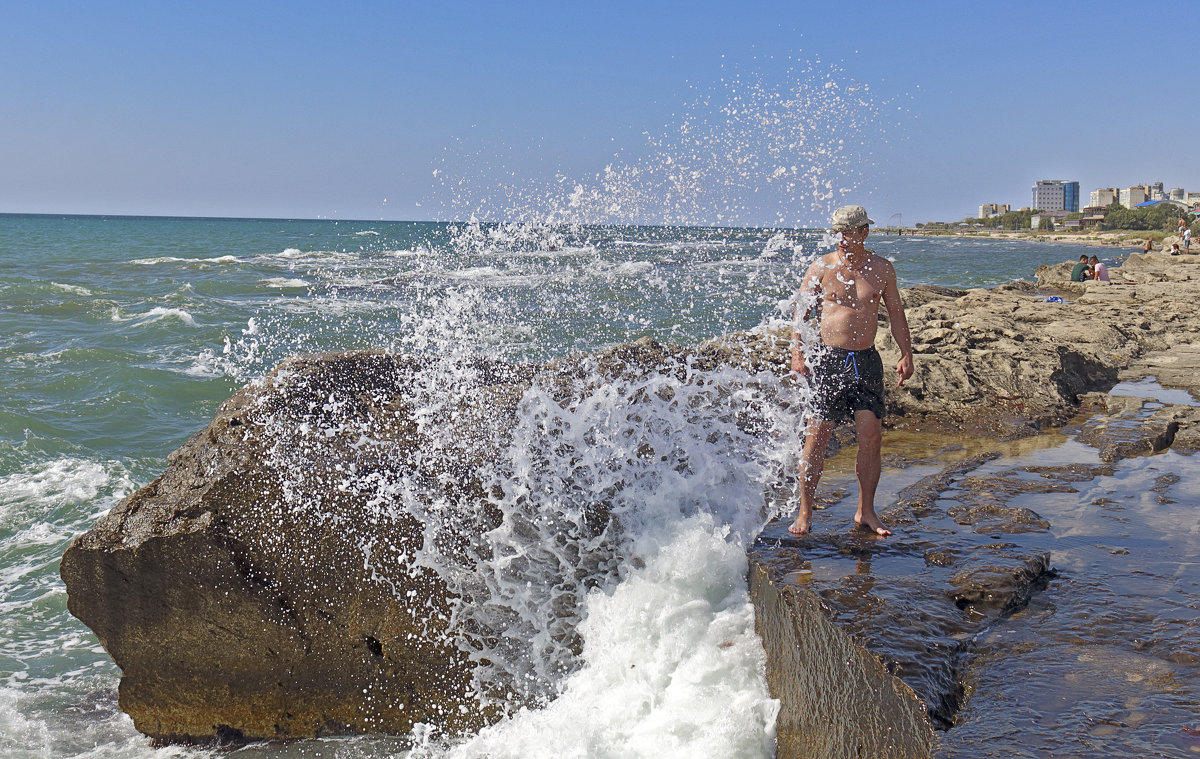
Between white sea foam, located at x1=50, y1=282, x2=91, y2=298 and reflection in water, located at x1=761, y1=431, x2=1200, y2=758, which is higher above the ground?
white sea foam, located at x1=50, y1=282, x2=91, y2=298

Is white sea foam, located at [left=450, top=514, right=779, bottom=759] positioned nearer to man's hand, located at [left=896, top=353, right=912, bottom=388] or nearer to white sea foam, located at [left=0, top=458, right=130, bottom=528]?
man's hand, located at [left=896, top=353, right=912, bottom=388]

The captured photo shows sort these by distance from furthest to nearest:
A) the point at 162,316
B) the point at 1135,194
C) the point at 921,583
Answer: the point at 1135,194
the point at 162,316
the point at 921,583

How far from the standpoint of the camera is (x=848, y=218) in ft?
13.6

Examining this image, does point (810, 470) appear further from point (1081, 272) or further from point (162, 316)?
point (1081, 272)

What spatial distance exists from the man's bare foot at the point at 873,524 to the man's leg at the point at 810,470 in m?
0.24

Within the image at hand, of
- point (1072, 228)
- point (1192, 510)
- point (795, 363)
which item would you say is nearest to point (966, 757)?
point (795, 363)

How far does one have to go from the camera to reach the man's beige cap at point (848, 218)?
4152mm

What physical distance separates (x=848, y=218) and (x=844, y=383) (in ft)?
2.55

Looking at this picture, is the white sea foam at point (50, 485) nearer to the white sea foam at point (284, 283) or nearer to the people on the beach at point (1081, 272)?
the white sea foam at point (284, 283)

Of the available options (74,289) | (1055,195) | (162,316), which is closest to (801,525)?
(162,316)

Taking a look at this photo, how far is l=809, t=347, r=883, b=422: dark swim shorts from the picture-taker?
414 cm

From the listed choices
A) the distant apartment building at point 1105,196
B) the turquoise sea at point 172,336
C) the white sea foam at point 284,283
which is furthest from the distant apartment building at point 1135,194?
the white sea foam at point 284,283

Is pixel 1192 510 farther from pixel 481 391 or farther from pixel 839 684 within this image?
pixel 481 391

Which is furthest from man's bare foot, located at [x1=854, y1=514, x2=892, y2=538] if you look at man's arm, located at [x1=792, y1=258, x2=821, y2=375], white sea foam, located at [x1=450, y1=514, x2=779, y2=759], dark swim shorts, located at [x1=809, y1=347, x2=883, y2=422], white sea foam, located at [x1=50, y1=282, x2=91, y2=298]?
white sea foam, located at [x1=50, y1=282, x2=91, y2=298]
